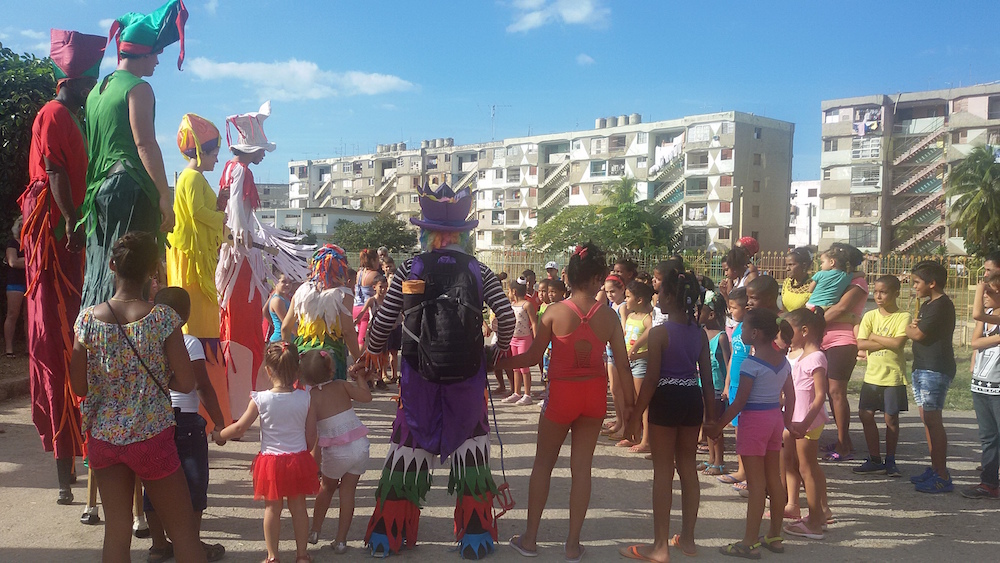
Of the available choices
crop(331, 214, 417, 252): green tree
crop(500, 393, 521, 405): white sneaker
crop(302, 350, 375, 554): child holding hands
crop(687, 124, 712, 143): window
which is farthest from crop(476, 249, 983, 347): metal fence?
crop(687, 124, 712, 143): window

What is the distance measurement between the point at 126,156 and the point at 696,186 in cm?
5891

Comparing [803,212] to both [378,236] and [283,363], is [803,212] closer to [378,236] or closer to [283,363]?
[378,236]

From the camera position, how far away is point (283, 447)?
3.95m

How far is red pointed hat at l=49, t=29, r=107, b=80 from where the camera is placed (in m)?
4.88

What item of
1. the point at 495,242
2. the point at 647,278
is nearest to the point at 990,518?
the point at 647,278

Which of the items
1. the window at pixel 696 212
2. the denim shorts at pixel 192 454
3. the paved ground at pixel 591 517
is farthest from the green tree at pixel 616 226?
the denim shorts at pixel 192 454

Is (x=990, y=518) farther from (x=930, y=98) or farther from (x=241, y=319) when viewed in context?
(x=930, y=98)

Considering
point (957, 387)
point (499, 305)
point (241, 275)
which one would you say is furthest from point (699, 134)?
point (499, 305)

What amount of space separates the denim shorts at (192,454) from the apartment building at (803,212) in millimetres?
89971

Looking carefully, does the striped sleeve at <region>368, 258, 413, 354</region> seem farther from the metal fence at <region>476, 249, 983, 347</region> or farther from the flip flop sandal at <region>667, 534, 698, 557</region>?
the metal fence at <region>476, 249, 983, 347</region>

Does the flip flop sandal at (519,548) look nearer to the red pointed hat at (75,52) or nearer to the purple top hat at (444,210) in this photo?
the purple top hat at (444,210)

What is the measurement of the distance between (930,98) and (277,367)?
63.9m

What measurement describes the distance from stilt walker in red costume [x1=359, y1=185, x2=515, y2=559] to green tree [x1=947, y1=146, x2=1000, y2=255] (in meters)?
41.8

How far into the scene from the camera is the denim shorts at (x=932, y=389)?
225 inches
